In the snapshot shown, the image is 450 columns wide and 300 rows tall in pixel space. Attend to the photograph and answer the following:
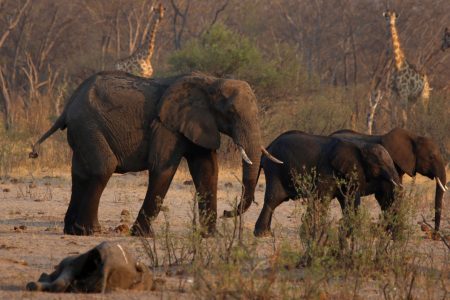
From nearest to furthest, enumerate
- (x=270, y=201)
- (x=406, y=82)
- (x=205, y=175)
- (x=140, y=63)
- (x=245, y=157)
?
(x=245, y=157), (x=205, y=175), (x=270, y=201), (x=406, y=82), (x=140, y=63)

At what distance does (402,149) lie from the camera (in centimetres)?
1124

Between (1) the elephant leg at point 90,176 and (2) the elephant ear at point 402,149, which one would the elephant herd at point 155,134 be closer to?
(1) the elephant leg at point 90,176

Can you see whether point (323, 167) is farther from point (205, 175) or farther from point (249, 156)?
point (205, 175)

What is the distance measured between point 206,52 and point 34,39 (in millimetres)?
13290

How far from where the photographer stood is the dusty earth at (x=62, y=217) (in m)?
7.11

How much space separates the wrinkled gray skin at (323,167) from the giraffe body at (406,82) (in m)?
10.7

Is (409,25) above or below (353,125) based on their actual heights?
above

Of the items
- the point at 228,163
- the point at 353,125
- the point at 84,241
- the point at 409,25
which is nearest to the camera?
the point at 84,241

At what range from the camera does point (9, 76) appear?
3162cm

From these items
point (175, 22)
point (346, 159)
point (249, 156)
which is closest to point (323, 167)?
point (346, 159)

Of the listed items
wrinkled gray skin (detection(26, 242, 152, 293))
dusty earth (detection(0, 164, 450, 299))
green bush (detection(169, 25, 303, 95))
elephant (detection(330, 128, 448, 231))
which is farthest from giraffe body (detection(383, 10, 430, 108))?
wrinkled gray skin (detection(26, 242, 152, 293))

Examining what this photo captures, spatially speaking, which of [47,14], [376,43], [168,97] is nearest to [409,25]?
[376,43]

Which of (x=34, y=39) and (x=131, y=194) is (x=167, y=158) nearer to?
(x=131, y=194)

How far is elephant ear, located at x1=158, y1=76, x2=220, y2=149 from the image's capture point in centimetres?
986
